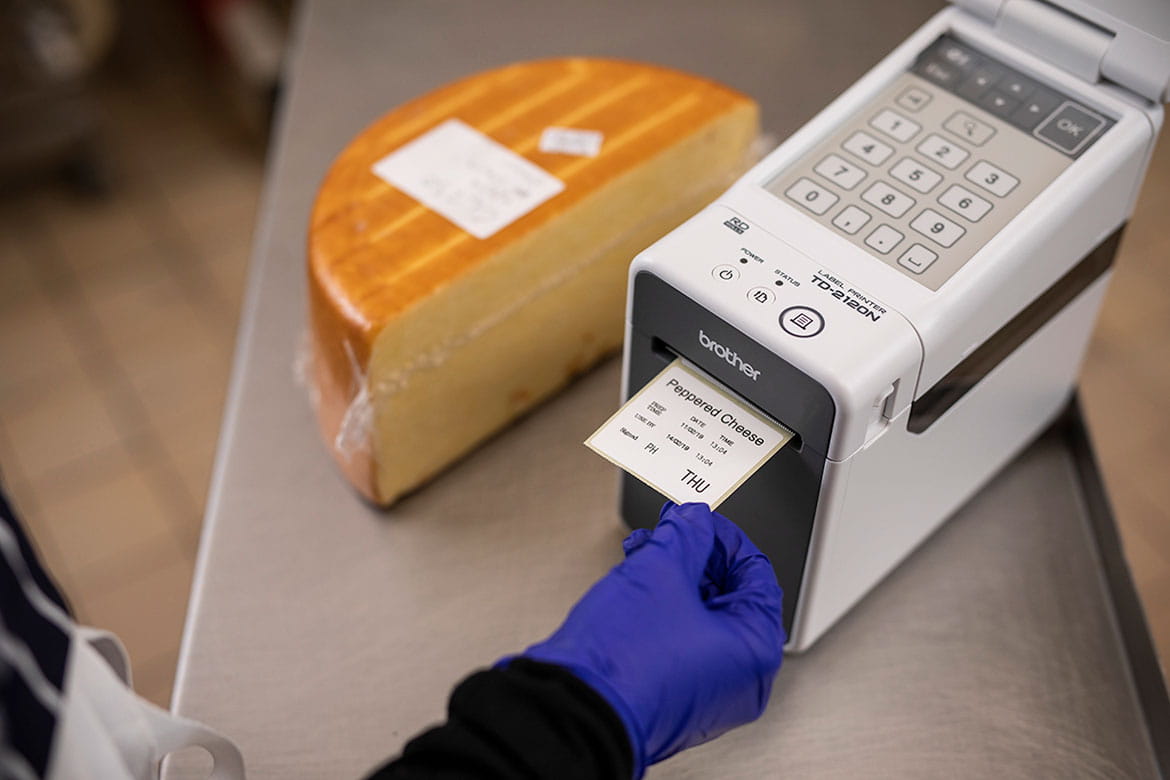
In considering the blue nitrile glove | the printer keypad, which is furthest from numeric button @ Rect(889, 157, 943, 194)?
the blue nitrile glove

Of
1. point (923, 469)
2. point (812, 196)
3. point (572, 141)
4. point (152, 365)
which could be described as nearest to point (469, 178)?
point (572, 141)

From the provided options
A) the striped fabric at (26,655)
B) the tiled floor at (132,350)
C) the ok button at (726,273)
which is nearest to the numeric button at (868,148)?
the ok button at (726,273)

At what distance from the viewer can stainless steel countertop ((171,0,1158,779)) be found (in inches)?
30.5

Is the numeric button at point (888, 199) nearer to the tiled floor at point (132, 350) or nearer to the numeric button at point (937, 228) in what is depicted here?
the numeric button at point (937, 228)

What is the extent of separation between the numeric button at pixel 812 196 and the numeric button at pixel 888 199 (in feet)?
0.07

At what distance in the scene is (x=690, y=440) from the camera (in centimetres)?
68

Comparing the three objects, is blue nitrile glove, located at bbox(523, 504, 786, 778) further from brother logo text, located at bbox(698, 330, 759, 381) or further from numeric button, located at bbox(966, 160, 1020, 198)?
numeric button, located at bbox(966, 160, 1020, 198)

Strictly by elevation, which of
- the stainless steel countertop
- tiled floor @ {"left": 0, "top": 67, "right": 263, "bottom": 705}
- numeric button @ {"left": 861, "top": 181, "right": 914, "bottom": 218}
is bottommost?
tiled floor @ {"left": 0, "top": 67, "right": 263, "bottom": 705}

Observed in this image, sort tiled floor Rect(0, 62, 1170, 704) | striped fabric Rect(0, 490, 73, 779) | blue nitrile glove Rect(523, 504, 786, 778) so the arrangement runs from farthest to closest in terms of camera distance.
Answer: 1. tiled floor Rect(0, 62, 1170, 704)
2. blue nitrile glove Rect(523, 504, 786, 778)
3. striped fabric Rect(0, 490, 73, 779)

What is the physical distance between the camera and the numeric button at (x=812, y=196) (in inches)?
28.0

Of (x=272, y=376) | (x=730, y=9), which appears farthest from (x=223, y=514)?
(x=730, y=9)

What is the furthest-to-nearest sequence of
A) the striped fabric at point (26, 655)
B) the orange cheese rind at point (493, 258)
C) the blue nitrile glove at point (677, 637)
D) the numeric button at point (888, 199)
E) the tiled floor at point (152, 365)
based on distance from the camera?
the tiled floor at point (152, 365)
the orange cheese rind at point (493, 258)
the numeric button at point (888, 199)
the blue nitrile glove at point (677, 637)
the striped fabric at point (26, 655)

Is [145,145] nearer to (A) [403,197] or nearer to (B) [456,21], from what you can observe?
(B) [456,21]

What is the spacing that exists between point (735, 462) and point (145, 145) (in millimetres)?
1808
